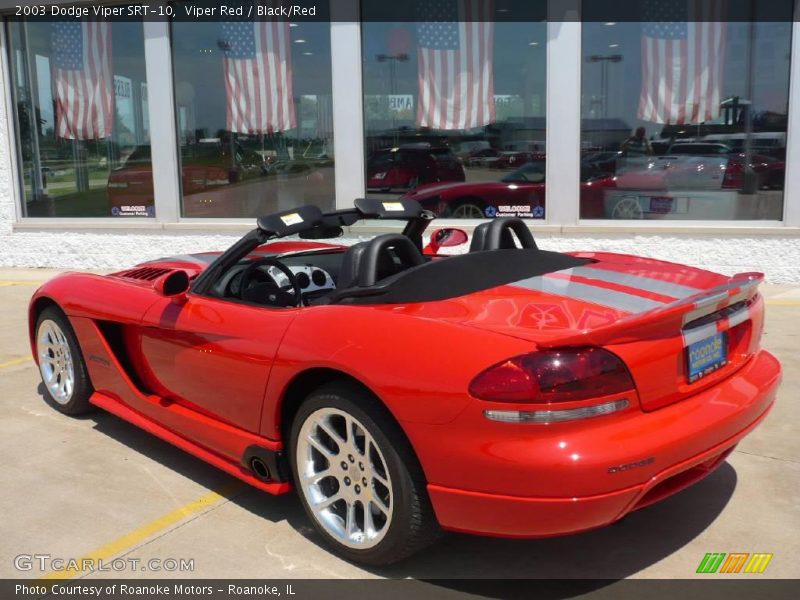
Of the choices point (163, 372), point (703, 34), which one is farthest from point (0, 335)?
point (703, 34)

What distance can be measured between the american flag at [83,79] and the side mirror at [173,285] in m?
8.13

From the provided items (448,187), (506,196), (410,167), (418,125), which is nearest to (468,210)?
(448,187)

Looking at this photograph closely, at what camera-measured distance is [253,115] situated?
411 inches

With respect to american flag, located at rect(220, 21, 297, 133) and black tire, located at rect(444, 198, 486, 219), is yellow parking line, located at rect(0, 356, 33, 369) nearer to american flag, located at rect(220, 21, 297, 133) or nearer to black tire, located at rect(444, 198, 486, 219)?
american flag, located at rect(220, 21, 297, 133)

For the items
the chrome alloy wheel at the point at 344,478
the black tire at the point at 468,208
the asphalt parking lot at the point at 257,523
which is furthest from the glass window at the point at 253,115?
the chrome alloy wheel at the point at 344,478

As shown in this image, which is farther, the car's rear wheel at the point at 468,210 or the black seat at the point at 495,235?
the car's rear wheel at the point at 468,210

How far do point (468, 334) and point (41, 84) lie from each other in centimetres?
1057

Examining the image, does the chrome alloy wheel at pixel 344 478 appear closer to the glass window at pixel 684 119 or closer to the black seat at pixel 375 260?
the black seat at pixel 375 260

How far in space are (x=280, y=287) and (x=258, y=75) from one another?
7153 mm

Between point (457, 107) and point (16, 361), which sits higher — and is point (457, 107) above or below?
above

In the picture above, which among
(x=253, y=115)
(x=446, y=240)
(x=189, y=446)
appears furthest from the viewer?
(x=253, y=115)

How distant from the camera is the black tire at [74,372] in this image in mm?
4605

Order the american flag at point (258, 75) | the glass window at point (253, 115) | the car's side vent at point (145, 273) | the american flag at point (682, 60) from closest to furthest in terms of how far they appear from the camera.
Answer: the car's side vent at point (145, 273), the american flag at point (682, 60), the glass window at point (253, 115), the american flag at point (258, 75)

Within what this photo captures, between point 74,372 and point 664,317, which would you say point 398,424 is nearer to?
point 664,317
